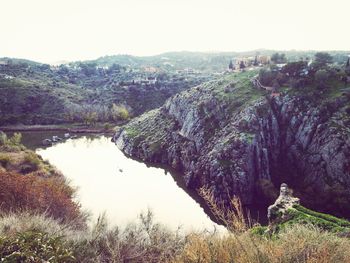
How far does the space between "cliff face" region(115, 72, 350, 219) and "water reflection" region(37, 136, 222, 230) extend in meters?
5.74

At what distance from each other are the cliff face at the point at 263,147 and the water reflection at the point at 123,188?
226 inches

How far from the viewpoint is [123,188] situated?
245ft

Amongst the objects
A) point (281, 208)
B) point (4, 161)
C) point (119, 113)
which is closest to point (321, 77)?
point (281, 208)

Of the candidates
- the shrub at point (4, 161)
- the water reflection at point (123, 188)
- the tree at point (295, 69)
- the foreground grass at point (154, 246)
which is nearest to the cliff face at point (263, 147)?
the water reflection at point (123, 188)

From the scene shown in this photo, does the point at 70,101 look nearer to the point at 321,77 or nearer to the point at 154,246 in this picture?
the point at 321,77

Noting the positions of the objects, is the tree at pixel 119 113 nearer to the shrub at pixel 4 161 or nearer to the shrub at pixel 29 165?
the shrub at pixel 29 165

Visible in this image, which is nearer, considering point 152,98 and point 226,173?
point 226,173

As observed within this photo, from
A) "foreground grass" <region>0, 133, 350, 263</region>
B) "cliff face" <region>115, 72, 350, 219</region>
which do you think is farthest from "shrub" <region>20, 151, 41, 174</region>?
"cliff face" <region>115, 72, 350, 219</region>

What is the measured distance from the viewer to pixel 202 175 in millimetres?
72500

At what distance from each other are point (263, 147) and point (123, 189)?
31.4 meters

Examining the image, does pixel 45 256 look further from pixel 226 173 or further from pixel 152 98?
pixel 152 98

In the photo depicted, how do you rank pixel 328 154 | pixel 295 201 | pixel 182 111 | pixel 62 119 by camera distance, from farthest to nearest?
pixel 62 119, pixel 182 111, pixel 328 154, pixel 295 201

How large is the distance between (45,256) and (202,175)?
5277 centimetres

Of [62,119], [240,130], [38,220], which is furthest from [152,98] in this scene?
[38,220]
